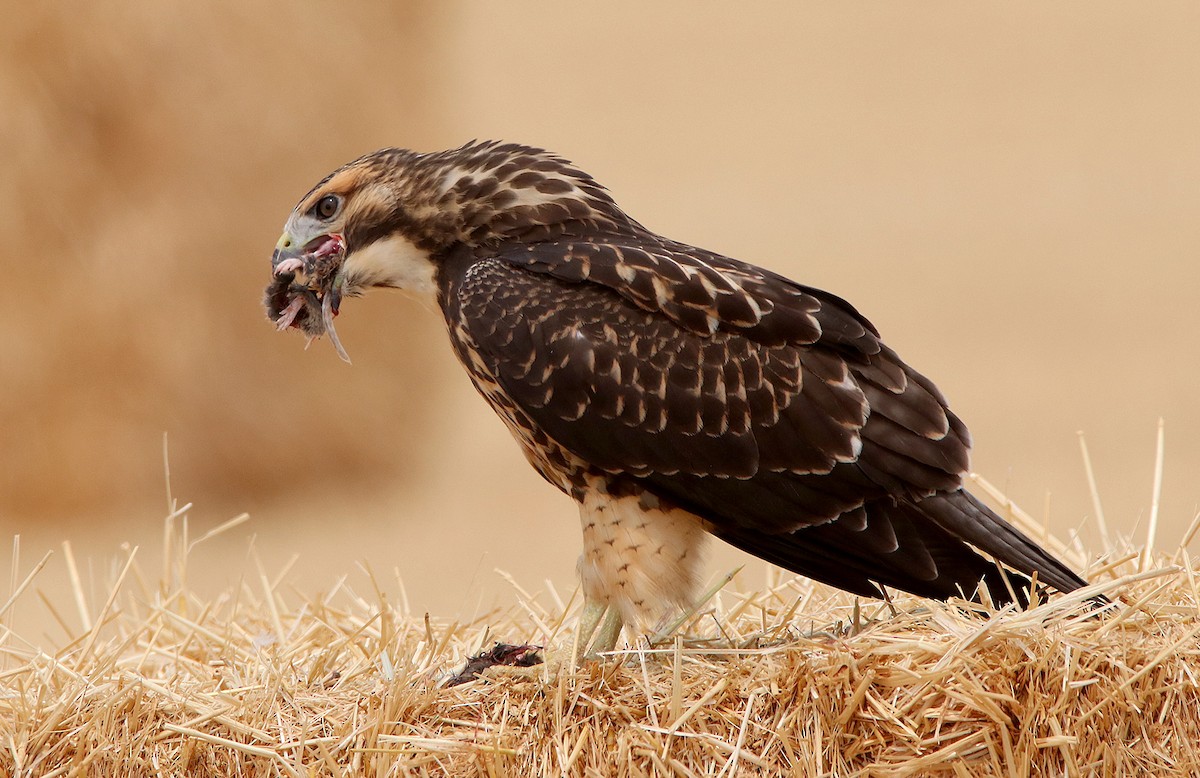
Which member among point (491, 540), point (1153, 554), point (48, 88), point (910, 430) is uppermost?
point (48, 88)

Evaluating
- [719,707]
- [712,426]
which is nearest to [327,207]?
[712,426]

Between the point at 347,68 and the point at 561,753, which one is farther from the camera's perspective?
the point at 347,68

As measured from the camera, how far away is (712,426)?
3350mm

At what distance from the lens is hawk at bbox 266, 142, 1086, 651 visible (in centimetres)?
329

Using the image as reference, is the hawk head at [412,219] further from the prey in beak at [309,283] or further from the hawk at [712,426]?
the hawk at [712,426]

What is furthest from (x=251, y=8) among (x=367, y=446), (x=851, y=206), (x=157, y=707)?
(x=851, y=206)

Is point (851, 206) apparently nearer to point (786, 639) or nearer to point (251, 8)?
point (251, 8)

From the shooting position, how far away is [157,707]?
325 cm

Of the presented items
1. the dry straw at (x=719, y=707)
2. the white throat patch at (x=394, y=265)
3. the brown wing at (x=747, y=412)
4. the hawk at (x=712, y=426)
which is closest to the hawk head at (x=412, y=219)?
the white throat patch at (x=394, y=265)

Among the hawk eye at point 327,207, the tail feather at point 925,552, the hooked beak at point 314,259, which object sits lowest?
the tail feather at point 925,552

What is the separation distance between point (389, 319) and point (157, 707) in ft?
18.2

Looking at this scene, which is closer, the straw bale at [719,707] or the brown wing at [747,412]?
the straw bale at [719,707]

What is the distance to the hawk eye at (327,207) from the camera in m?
3.73

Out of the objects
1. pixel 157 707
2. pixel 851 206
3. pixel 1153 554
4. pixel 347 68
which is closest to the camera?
pixel 157 707
